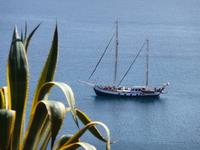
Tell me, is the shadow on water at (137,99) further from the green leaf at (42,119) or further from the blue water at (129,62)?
the green leaf at (42,119)

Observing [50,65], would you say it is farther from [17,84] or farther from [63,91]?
[63,91]

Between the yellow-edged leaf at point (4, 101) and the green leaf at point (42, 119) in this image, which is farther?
the yellow-edged leaf at point (4, 101)

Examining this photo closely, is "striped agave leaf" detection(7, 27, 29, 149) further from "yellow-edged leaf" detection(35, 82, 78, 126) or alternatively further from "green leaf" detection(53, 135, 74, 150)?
"green leaf" detection(53, 135, 74, 150)

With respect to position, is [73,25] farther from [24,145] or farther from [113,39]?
[24,145]

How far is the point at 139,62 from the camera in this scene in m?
93.1

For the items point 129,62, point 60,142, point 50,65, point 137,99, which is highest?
point 50,65

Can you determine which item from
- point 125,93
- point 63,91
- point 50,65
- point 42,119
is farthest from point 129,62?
point 63,91

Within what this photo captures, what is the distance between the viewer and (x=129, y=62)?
9144 centimetres

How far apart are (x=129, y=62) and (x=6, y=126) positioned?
8772 cm

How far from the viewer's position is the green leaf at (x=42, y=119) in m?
3.81

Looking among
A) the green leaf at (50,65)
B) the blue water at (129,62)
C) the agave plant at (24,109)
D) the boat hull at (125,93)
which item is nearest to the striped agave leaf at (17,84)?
the agave plant at (24,109)

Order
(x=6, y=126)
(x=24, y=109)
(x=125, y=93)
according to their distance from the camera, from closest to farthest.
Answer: (x=6, y=126)
(x=24, y=109)
(x=125, y=93)

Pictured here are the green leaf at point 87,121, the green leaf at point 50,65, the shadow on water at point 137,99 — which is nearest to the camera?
the green leaf at point 87,121

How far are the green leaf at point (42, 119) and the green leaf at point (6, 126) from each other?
7.0 inches
